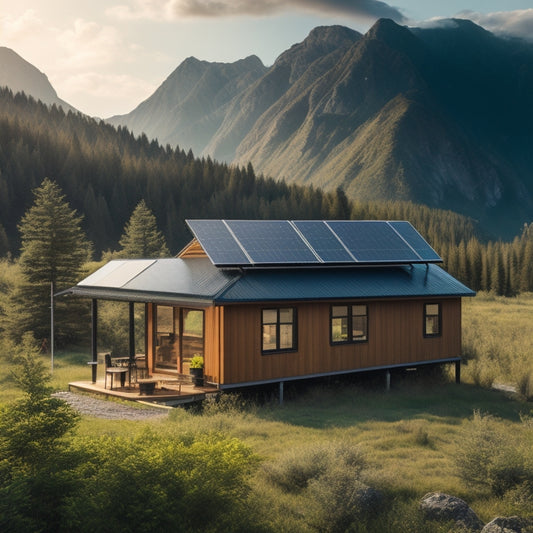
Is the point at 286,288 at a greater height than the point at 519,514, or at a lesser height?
greater

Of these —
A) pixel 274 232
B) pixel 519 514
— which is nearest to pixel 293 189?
pixel 274 232

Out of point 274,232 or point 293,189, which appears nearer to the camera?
point 274,232

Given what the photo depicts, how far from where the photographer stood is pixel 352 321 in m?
20.7

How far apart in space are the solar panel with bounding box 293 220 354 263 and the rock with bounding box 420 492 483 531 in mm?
10711

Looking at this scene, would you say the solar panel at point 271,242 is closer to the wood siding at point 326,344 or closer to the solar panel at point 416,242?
the wood siding at point 326,344

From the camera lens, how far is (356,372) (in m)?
20.7

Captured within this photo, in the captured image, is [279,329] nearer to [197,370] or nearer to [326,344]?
[326,344]

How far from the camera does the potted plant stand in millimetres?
18312

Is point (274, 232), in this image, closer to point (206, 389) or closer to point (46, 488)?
point (206, 389)

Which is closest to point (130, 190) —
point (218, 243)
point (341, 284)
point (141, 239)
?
point (141, 239)

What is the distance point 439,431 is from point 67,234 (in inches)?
811

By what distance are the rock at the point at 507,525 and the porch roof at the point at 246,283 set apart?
909 centimetres

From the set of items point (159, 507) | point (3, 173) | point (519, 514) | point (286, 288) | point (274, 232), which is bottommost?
point (519, 514)

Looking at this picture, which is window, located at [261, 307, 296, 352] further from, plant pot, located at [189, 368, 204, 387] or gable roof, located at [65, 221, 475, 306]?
plant pot, located at [189, 368, 204, 387]
